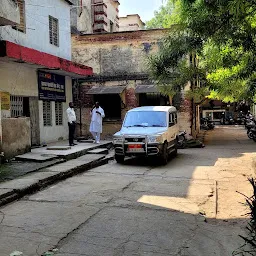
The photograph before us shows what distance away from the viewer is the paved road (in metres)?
4.29

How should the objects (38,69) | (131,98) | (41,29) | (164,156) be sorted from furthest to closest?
1. (131,98)
2. (41,29)
3. (38,69)
4. (164,156)

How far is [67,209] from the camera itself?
5.92 metres

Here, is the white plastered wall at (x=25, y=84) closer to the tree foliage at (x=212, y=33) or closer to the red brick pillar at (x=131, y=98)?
the red brick pillar at (x=131, y=98)

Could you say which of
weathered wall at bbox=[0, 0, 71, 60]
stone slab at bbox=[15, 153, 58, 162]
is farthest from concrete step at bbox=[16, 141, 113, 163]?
weathered wall at bbox=[0, 0, 71, 60]

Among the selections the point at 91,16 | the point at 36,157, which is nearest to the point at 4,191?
the point at 36,157

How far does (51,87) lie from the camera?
1493 cm

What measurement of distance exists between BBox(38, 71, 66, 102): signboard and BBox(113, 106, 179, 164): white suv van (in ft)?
14.3

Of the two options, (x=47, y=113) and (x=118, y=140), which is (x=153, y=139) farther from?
(x=47, y=113)

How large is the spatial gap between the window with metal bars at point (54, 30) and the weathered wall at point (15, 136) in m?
5.57

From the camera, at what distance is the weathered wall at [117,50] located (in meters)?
17.6

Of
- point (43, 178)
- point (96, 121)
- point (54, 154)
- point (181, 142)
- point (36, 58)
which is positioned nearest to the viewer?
point (43, 178)

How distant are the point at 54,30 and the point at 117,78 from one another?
4.30 meters

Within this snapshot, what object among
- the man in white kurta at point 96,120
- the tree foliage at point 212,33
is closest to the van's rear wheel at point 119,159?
the tree foliage at point 212,33

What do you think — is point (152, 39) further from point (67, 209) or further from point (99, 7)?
point (67, 209)
